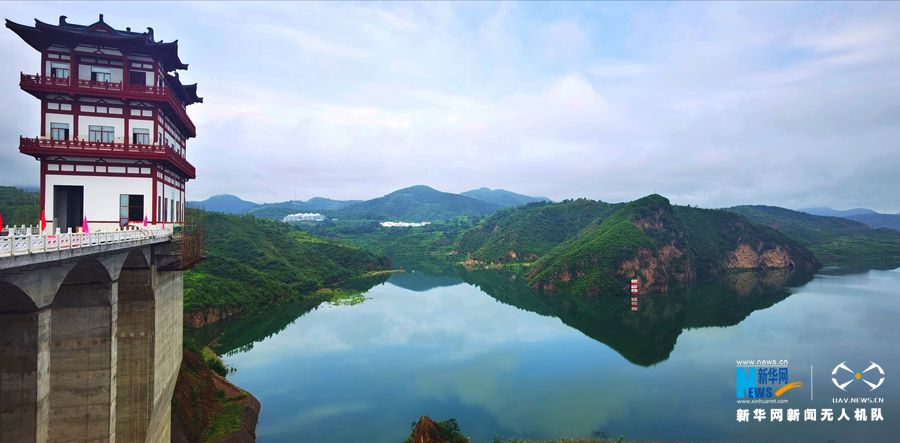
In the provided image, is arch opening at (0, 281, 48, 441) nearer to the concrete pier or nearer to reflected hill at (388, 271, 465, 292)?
the concrete pier

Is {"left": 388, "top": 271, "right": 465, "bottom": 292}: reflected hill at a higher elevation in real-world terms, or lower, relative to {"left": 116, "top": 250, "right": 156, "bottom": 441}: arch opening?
lower

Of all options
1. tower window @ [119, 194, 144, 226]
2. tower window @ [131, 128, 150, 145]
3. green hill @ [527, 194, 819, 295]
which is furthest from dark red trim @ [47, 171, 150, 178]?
green hill @ [527, 194, 819, 295]

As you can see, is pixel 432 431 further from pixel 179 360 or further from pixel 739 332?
pixel 739 332

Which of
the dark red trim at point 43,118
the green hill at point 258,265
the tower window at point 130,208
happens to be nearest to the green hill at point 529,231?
the green hill at point 258,265

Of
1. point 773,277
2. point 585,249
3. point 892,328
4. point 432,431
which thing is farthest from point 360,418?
point 773,277

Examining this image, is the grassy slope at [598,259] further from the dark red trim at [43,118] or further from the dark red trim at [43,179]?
the dark red trim at [43,118]

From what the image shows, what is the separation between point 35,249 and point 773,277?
496ft

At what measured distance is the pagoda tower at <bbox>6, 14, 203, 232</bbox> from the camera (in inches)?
850

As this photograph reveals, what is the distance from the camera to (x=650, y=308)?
85.4 metres

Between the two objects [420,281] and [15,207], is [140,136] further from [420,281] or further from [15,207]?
[420,281]

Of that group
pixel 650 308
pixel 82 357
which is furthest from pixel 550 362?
pixel 82 357

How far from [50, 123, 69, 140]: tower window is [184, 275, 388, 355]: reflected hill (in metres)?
31.9

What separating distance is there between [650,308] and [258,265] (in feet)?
252

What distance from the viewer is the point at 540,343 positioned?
5944cm
